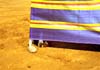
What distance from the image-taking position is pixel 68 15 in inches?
117

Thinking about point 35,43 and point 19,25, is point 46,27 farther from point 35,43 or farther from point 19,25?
point 19,25

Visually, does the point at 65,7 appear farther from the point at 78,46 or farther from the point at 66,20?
the point at 78,46

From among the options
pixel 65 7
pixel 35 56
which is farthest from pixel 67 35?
pixel 35 56

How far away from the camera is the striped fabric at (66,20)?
290 cm

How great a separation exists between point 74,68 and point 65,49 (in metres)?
0.50

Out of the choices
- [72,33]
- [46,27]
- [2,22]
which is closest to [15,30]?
[2,22]

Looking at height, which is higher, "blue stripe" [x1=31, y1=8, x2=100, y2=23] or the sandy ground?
"blue stripe" [x1=31, y1=8, x2=100, y2=23]

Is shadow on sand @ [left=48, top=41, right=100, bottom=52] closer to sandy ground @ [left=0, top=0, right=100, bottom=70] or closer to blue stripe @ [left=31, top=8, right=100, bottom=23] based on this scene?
sandy ground @ [left=0, top=0, right=100, bottom=70]

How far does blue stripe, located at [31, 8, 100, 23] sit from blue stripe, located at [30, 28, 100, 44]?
0.17 metres

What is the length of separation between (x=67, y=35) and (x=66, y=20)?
21cm

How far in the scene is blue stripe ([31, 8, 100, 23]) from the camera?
291 cm

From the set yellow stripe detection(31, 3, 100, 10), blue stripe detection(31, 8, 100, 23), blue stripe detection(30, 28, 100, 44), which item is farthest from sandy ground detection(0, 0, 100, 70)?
yellow stripe detection(31, 3, 100, 10)

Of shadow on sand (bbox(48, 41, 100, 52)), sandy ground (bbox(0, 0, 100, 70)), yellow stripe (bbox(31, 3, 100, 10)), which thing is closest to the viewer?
yellow stripe (bbox(31, 3, 100, 10))

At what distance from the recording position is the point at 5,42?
11.9ft
